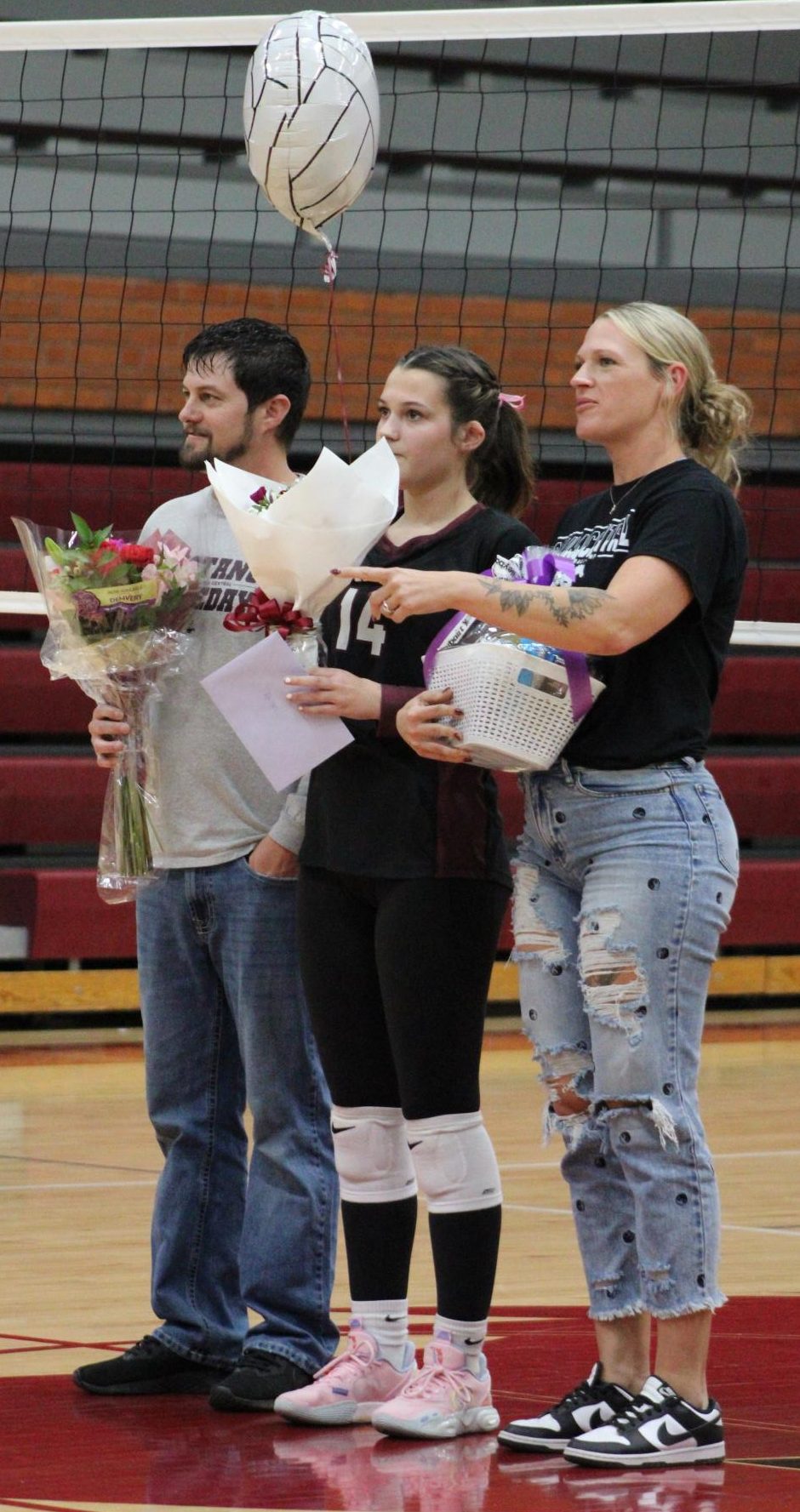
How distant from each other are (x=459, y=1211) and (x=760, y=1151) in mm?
2773

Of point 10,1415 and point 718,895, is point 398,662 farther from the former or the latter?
point 10,1415

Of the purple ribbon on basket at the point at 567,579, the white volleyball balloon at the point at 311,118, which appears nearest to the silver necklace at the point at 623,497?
the purple ribbon on basket at the point at 567,579

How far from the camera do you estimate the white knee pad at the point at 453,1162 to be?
2.81 m

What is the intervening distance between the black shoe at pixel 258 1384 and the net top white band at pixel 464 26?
3.73 m

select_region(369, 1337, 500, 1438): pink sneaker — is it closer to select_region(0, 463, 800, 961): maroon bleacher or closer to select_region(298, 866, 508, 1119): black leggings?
select_region(298, 866, 508, 1119): black leggings

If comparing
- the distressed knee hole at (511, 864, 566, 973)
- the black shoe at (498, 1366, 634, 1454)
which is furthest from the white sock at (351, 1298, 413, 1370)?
the distressed knee hole at (511, 864, 566, 973)

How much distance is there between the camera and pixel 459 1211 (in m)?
2.83

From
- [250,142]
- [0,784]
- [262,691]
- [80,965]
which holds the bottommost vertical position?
[80,965]

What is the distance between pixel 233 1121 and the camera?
A: 10.7 feet

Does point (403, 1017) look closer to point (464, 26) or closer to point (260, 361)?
point (260, 361)

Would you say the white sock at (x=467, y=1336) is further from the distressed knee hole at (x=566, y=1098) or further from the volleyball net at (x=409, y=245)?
the volleyball net at (x=409, y=245)

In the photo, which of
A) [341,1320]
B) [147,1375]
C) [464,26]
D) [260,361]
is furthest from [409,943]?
[464,26]

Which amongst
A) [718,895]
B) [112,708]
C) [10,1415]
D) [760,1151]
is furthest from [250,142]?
[760,1151]

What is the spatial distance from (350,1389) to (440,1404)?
168 millimetres
